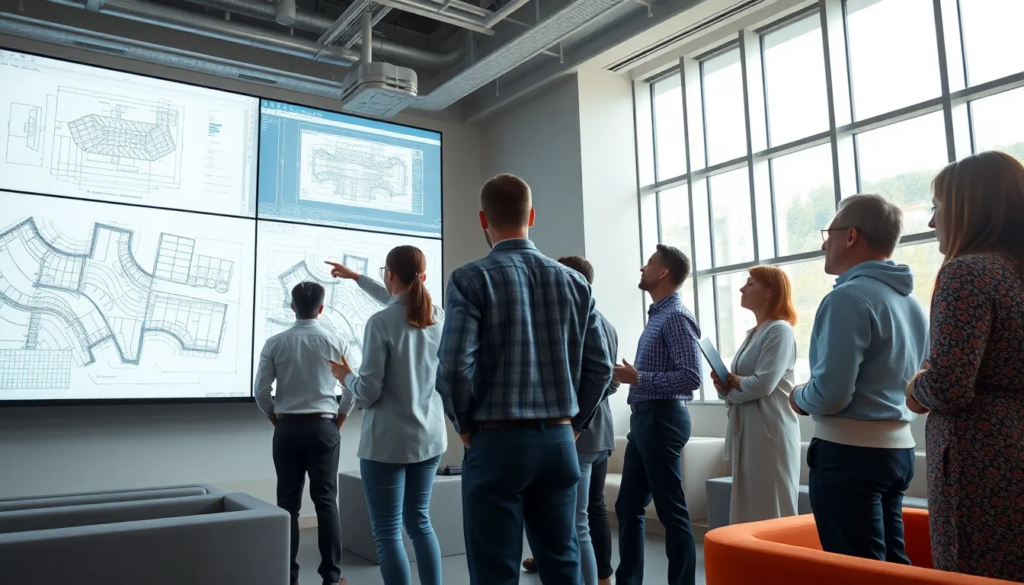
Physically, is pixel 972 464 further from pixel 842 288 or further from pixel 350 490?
pixel 350 490

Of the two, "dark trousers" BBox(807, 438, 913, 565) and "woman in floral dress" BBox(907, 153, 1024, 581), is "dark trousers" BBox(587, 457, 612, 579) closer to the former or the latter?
"dark trousers" BBox(807, 438, 913, 565)

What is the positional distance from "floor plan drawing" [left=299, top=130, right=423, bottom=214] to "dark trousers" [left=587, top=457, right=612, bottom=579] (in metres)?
3.67

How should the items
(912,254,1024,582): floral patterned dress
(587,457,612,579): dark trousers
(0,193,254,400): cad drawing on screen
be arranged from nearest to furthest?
1. (912,254,1024,582): floral patterned dress
2. (587,457,612,579): dark trousers
3. (0,193,254,400): cad drawing on screen

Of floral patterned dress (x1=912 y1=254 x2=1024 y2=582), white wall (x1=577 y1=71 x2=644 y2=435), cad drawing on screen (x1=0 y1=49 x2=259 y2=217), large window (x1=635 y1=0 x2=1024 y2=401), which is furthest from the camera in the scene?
white wall (x1=577 y1=71 x2=644 y2=435)

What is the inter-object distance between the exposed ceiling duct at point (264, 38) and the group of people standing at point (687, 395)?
2662 millimetres

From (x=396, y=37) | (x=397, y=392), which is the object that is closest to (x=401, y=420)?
(x=397, y=392)

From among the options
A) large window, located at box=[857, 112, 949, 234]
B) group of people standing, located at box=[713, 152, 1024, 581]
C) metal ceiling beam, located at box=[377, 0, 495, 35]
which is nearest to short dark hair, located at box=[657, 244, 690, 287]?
group of people standing, located at box=[713, 152, 1024, 581]

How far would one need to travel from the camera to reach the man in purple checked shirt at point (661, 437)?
9.61ft

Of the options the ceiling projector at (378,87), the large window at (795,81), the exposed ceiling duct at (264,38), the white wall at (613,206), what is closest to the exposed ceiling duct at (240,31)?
the exposed ceiling duct at (264,38)

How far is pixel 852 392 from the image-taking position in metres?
1.91

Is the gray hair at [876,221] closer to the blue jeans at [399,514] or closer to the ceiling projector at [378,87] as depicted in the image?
the blue jeans at [399,514]

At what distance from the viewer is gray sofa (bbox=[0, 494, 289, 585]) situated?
2.17 m

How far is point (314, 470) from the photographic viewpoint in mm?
3525

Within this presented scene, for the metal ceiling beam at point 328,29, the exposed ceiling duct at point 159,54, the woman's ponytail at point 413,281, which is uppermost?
the metal ceiling beam at point 328,29
